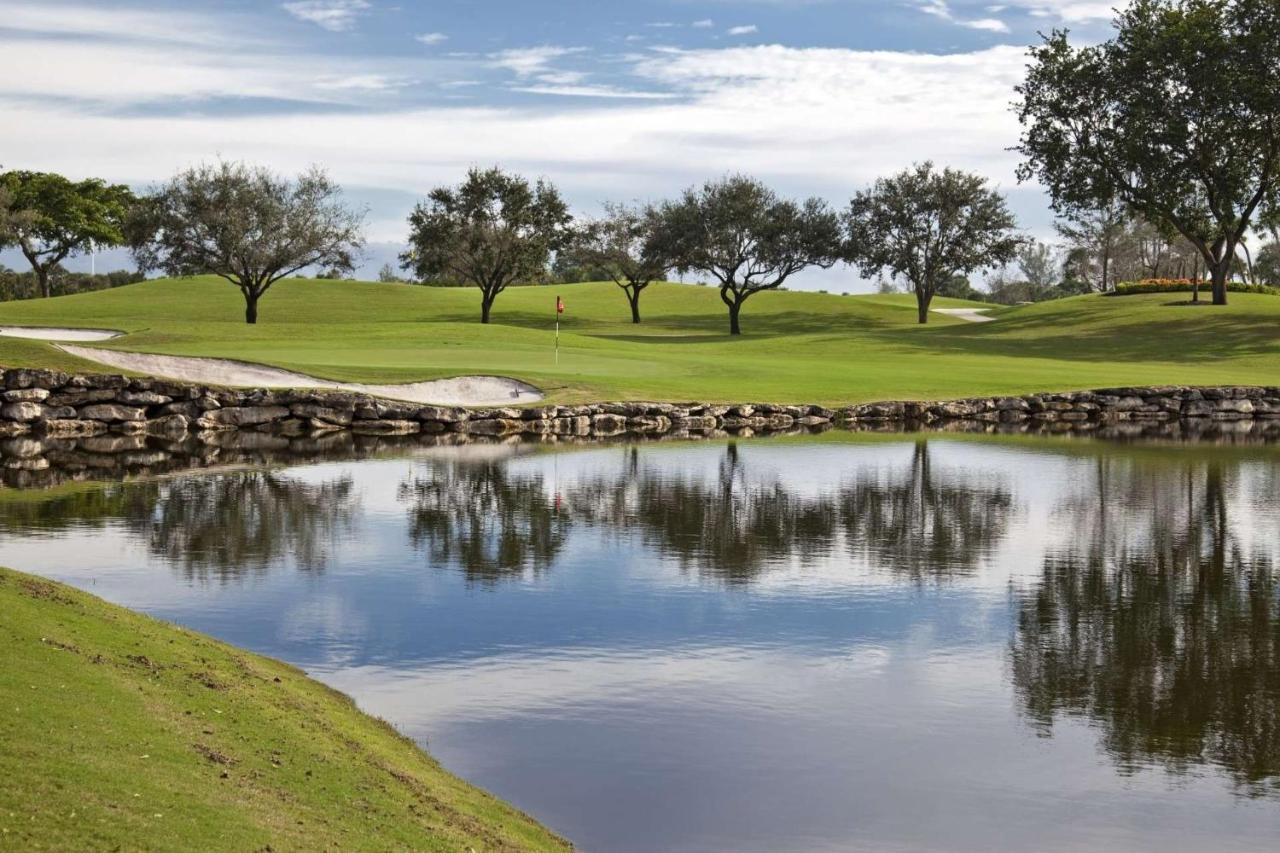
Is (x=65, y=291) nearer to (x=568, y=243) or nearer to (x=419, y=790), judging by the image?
(x=568, y=243)

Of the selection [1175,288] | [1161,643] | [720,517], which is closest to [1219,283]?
[1175,288]

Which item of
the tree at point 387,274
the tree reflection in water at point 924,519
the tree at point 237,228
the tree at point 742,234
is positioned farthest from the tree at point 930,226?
the tree at point 387,274

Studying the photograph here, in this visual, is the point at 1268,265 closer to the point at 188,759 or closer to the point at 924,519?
the point at 924,519

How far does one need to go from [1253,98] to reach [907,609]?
60.4m

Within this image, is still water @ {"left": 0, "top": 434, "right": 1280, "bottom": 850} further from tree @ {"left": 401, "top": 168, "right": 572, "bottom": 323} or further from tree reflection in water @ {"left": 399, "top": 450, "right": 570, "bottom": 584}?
tree @ {"left": 401, "top": 168, "right": 572, "bottom": 323}

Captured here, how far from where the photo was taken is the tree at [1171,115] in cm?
6794

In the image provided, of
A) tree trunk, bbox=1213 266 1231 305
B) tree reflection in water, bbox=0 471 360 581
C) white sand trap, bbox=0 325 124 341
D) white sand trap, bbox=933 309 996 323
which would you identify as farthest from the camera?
white sand trap, bbox=933 309 996 323

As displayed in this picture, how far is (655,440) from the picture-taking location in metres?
37.2

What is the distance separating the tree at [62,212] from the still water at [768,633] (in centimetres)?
8941

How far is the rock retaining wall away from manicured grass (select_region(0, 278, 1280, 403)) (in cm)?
166

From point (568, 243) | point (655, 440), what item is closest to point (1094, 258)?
point (568, 243)

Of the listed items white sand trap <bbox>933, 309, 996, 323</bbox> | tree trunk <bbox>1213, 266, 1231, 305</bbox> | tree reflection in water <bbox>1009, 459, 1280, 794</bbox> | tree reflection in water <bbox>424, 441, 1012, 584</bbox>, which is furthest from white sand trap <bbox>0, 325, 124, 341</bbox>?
white sand trap <bbox>933, 309, 996, 323</bbox>

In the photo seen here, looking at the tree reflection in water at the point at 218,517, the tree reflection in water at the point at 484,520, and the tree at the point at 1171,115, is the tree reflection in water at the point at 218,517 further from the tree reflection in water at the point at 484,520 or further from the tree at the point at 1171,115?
the tree at the point at 1171,115

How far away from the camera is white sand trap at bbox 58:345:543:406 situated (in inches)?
1624
